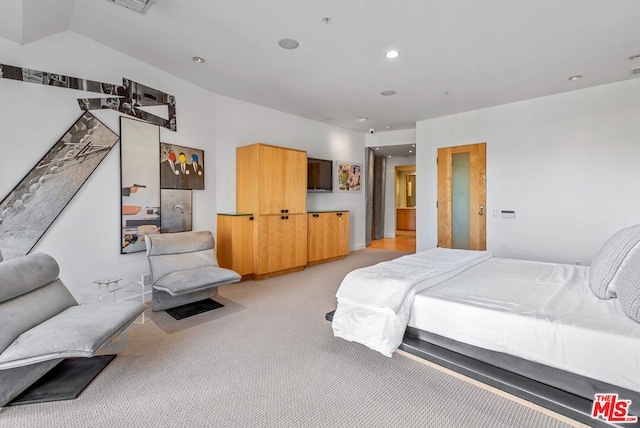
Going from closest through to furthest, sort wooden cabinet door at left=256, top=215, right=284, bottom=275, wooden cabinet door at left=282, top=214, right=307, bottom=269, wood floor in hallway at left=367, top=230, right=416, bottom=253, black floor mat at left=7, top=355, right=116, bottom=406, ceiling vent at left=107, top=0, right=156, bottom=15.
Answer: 1. black floor mat at left=7, top=355, right=116, bottom=406
2. ceiling vent at left=107, top=0, right=156, bottom=15
3. wooden cabinet door at left=256, top=215, right=284, bottom=275
4. wooden cabinet door at left=282, top=214, right=307, bottom=269
5. wood floor in hallway at left=367, top=230, right=416, bottom=253

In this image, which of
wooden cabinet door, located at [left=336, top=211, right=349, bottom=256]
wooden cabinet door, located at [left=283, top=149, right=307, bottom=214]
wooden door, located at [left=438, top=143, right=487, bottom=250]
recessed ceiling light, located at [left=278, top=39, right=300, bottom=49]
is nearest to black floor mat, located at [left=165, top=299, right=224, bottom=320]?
wooden cabinet door, located at [left=283, top=149, right=307, bottom=214]

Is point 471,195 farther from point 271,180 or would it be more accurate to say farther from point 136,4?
point 136,4

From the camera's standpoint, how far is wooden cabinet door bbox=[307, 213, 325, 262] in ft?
18.5

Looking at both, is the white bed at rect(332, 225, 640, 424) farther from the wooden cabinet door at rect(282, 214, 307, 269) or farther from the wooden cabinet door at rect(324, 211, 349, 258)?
the wooden cabinet door at rect(324, 211, 349, 258)

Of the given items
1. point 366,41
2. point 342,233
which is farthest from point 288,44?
point 342,233

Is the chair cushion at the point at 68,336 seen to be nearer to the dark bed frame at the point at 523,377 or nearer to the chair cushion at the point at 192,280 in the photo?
the chair cushion at the point at 192,280

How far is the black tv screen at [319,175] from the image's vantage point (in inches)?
239

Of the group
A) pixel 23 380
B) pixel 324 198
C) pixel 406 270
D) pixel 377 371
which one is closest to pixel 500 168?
pixel 324 198

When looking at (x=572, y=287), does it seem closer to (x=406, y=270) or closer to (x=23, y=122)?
(x=406, y=270)

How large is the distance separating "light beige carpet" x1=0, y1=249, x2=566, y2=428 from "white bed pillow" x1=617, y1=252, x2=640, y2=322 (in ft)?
2.37

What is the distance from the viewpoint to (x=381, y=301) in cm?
214

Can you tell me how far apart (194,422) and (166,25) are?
3.32 meters

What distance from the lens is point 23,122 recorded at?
2.72 metres

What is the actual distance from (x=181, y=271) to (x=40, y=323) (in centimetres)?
144
